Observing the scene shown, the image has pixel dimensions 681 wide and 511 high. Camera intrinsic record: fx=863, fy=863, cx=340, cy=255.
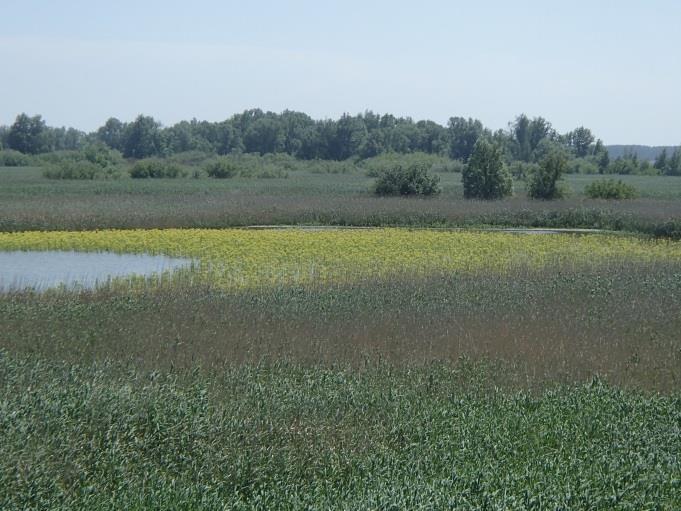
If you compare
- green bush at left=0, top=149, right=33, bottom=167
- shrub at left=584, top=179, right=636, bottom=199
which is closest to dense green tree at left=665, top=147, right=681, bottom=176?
shrub at left=584, top=179, right=636, bottom=199

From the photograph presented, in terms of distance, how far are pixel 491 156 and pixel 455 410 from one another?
1608 inches

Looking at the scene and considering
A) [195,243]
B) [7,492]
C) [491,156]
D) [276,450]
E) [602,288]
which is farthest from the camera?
[491,156]

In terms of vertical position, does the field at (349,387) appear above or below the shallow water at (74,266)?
above

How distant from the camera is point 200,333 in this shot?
47.8 ft

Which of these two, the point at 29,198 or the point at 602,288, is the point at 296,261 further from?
the point at 29,198

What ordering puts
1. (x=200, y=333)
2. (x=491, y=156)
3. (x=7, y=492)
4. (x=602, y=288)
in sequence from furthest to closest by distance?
1. (x=491, y=156)
2. (x=602, y=288)
3. (x=200, y=333)
4. (x=7, y=492)

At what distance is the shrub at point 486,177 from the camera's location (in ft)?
164

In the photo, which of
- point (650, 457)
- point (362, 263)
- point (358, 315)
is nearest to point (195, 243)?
point (362, 263)

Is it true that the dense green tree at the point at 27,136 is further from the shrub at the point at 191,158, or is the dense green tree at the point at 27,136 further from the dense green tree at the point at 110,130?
the dense green tree at the point at 110,130

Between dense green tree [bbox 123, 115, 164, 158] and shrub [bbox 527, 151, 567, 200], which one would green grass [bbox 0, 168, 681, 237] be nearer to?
shrub [bbox 527, 151, 567, 200]

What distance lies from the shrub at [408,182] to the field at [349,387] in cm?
2501

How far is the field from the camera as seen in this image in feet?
26.8

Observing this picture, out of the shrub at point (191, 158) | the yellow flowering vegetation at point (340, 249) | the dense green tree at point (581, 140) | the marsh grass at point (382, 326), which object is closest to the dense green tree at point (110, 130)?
the shrub at point (191, 158)

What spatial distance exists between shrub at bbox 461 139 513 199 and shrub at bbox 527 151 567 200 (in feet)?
5.42
